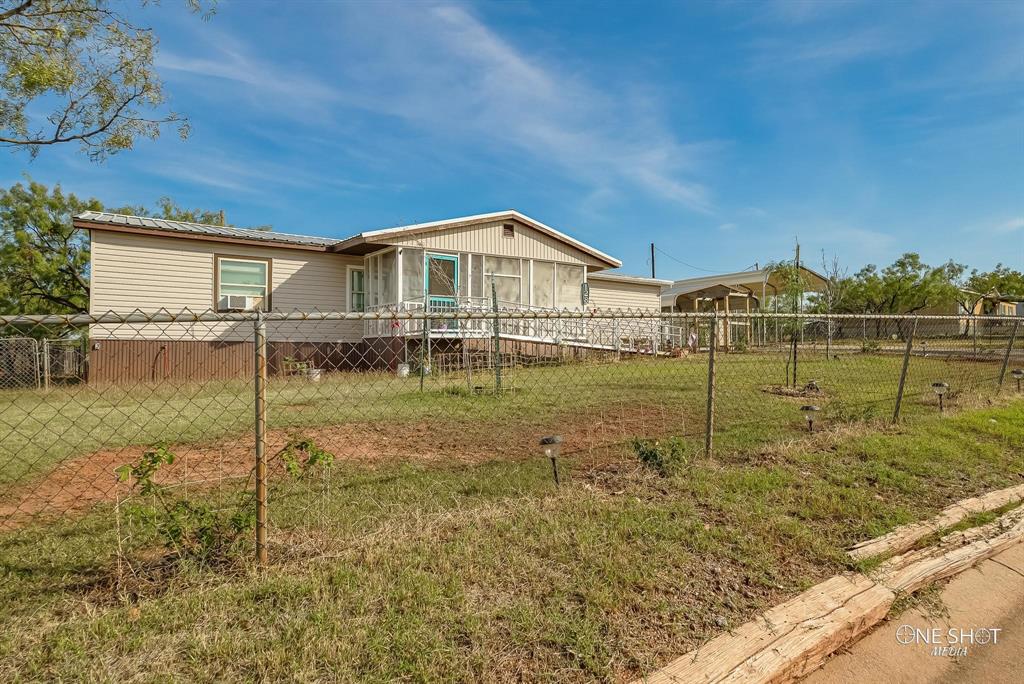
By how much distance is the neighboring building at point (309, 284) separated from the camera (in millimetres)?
12078

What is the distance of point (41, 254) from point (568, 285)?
73.7 feet

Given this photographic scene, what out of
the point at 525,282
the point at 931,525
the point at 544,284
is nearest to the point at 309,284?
the point at 525,282

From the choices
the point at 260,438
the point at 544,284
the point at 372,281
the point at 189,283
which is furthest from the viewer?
the point at 544,284

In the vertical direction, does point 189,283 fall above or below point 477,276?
below

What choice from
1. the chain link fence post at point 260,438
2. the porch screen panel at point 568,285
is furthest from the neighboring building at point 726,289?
the chain link fence post at point 260,438

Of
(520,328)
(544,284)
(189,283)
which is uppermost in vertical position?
(544,284)

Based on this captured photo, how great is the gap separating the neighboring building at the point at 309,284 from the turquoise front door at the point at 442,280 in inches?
1.3

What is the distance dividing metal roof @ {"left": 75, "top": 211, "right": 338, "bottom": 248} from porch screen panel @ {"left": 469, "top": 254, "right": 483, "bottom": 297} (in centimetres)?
413

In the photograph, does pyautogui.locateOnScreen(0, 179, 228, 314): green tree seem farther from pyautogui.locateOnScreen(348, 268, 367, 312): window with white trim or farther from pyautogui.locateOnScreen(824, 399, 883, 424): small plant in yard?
pyautogui.locateOnScreen(824, 399, 883, 424): small plant in yard

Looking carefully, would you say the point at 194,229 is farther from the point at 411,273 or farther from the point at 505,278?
the point at 505,278

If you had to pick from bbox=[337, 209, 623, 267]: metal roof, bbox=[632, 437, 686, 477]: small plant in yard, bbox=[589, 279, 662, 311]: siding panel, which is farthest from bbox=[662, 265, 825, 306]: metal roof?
bbox=[632, 437, 686, 477]: small plant in yard

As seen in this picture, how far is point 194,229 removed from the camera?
13.0 metres

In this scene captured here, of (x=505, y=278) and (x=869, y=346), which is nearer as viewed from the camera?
(x=869, y=346)

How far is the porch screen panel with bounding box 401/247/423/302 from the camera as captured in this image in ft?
46.9
